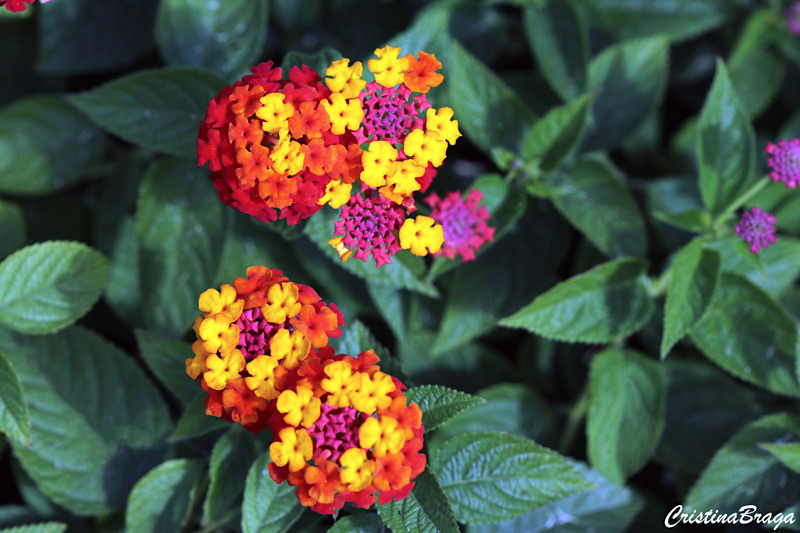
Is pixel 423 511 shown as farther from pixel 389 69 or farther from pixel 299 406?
pixel 389 69

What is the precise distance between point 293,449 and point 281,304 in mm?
238

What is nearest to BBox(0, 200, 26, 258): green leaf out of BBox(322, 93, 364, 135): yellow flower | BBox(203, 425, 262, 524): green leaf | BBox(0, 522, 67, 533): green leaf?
BBox(0, 522, 67, 533): green leaf

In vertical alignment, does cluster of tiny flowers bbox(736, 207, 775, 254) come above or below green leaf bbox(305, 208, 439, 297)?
above

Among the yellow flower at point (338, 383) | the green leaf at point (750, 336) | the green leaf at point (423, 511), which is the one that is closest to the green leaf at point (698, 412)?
the green leaf at point (750, 336)

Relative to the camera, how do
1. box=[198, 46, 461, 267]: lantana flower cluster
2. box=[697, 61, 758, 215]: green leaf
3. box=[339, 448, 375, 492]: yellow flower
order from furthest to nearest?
box=[697, 61, 758, 215]: green leaf < box=[198, 46, 461, 267]: lantana flower cluster < box=[339, 448, 375, 492]: yellow flower

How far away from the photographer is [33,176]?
79.3 inches

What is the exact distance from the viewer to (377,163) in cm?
118

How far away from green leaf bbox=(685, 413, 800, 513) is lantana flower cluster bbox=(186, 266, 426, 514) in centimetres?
91

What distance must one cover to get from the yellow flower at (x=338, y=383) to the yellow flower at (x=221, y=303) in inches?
8.0

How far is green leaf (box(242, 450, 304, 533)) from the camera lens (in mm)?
1341

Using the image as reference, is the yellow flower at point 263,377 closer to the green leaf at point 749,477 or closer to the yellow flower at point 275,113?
the yellow flower at point 275,113

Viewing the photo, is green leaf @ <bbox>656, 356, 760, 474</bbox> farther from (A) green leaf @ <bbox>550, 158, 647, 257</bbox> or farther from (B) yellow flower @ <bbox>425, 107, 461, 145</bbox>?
(B) yellow flower @ <bbox>425, 107, 461, 145</bbox>

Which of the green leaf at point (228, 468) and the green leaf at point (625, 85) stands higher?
the green leaf at point (625, 85)

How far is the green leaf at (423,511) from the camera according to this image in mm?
1203
